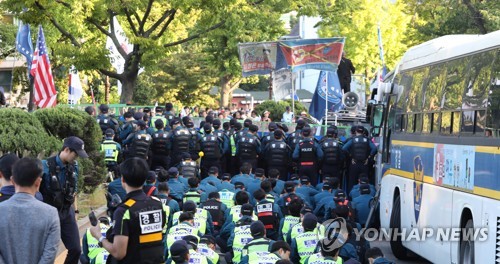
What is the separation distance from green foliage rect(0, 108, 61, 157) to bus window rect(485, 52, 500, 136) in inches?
309

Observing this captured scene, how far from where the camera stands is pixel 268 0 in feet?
99.8

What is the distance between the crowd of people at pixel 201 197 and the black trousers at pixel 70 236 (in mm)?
13

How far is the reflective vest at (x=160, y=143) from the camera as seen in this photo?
23.0 m

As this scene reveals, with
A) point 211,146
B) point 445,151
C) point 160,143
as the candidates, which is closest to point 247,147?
point 211,146

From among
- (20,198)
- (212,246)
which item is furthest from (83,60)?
(20,198)

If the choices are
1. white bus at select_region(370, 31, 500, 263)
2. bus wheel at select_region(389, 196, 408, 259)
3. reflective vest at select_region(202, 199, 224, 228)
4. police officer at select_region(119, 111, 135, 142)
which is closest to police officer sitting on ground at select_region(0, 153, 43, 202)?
white bus at select_region(370, 31, 500, 263)

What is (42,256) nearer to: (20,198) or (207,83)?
(20,198)

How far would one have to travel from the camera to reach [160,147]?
2312cm

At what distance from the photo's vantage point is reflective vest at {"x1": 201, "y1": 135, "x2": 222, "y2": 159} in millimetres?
23219

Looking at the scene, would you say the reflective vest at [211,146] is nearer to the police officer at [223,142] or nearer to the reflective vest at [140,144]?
the police officer at [223,142]

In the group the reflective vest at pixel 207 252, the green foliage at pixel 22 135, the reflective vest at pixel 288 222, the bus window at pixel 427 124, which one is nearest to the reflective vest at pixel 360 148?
the green foliage at pixel 22 135

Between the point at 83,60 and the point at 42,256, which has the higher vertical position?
the point at 83,60

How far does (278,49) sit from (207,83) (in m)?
35.4

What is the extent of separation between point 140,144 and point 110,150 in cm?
69
